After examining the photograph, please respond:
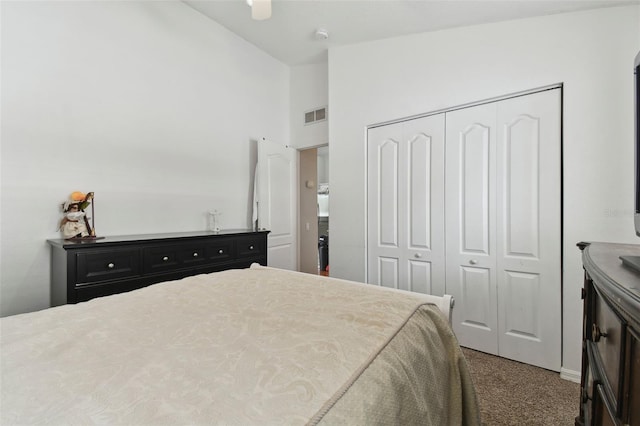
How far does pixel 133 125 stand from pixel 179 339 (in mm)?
2394

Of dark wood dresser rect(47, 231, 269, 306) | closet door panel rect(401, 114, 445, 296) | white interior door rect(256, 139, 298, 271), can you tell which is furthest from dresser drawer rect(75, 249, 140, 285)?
closet door panel rect(401, 114, 445, 296)

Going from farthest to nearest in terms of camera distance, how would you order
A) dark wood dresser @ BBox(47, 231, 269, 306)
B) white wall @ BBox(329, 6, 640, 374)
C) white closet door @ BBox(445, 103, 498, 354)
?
white closet door @ BBox(445, 103, 498, 354) < white wall @ BBox(329, 6, 640, 374) < dark wood dresser @ BBox(47, 231, 269, 306)

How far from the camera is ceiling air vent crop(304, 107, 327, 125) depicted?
3934mm

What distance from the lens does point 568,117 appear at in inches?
82.7

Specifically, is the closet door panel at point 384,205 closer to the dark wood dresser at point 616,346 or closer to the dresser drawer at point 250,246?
the dresser drawer at point 250,246

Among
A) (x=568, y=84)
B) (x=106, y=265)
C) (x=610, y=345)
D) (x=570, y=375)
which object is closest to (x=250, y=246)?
(x=106, y=265)

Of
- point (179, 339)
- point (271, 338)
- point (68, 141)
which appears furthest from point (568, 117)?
point (68, 141)

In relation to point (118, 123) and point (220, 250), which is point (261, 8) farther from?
point (220, 250)

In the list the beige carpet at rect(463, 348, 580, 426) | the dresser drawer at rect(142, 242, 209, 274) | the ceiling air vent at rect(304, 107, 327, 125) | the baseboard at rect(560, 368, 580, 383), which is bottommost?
the beige carpet at rect(463, 348, 580, 426)

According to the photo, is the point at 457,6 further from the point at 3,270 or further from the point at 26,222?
the point at 3,270

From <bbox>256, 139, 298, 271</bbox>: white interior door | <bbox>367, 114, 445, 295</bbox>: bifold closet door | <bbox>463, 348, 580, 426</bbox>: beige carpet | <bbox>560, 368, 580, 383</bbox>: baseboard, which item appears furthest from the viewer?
<bbox>256, 139, 298, 271</bbox>: white interior door

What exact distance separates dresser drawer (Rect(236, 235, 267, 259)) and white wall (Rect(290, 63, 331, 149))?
5.50 ft

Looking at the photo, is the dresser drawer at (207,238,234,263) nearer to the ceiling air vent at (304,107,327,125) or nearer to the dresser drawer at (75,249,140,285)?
the dresser drawer at (75,249,140,285)

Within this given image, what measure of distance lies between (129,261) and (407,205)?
2416 millimetres
